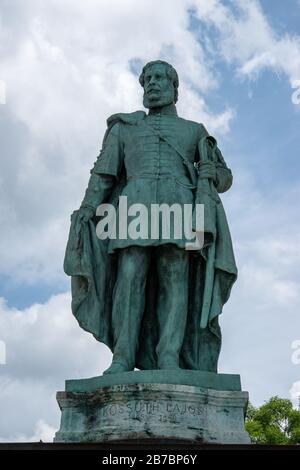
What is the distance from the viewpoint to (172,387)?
9.36 meters

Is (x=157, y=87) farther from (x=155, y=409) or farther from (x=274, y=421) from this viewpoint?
(x=274, y=421)

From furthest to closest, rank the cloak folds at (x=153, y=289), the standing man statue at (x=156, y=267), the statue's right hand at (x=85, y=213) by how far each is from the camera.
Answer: the statue's right hand at (x=85, y=213), the cloak folds at (x=153, y=289), the standing man statue at (x=156, y=267)

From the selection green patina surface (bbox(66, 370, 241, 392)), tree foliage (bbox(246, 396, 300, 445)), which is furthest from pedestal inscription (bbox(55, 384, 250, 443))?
tree foliage (bbox(246, 396, 300, 445))

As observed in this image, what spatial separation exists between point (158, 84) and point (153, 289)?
9.79 ft

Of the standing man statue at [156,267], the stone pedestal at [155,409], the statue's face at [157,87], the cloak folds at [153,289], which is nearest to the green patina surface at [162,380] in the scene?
the stone pedestal at [155,409]

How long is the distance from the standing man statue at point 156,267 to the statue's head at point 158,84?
16.5 inches

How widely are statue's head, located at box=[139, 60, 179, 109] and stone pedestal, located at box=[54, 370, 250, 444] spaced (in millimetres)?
4118

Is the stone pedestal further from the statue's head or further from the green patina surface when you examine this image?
the statue's head

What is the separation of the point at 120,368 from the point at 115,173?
292cm

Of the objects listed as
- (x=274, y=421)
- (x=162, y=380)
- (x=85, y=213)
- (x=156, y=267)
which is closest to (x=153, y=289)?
(x=156, y=267)

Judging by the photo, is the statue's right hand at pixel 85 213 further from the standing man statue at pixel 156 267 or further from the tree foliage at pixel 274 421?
the tree foliage at pixel 274 421

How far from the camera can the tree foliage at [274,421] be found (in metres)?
32.2

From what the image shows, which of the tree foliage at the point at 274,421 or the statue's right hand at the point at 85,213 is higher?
the tree foliage at the point at 274,421
